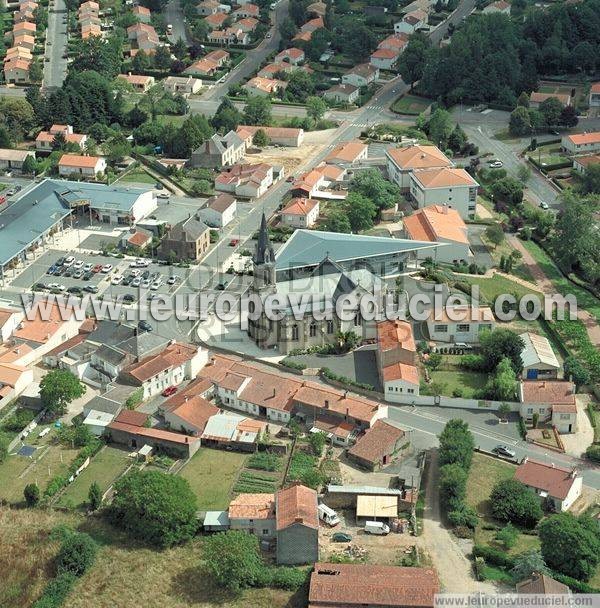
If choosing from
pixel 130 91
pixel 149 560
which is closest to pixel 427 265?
pixel 149 560

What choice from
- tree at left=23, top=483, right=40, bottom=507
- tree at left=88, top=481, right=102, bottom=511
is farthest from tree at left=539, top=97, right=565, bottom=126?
tree at left=23, top=483, right=40, bottom=507

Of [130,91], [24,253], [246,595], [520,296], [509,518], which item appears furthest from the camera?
[130,91]

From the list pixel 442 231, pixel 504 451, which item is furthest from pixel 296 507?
pixel 442 231

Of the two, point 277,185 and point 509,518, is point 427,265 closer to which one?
point 277,185

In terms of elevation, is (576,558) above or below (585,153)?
above

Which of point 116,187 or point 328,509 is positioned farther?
Result: point 116,187

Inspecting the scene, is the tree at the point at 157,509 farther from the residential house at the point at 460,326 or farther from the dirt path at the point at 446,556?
the residential house at the point at 460,326

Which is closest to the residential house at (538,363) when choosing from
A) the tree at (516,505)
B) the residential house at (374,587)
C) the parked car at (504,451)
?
the parked car at (504,451)

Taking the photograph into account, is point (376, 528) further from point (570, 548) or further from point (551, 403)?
point (551, 403)
